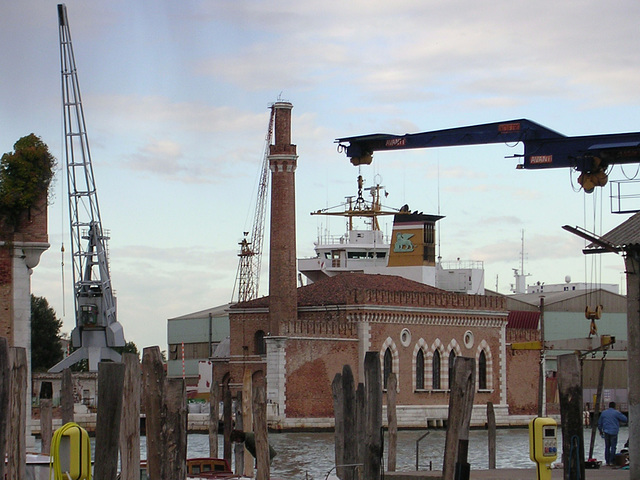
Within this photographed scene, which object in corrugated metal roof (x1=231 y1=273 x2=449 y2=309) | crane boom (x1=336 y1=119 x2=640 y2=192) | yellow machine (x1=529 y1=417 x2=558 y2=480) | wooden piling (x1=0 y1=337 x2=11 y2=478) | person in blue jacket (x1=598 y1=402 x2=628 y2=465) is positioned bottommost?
person in blue jacket (x1=598 y1=402 x2=628 y2=465)

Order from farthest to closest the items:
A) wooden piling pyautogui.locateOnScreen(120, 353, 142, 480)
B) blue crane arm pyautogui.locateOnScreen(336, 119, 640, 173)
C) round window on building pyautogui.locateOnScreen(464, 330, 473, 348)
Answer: round window on building pyautogui.locateOnScreen(464, 330, 473, 348) < blue crane arm pyautogui.locateOnScreen(336, 119, 640, 173) < wooden piling pyautogui.locateOnScreen(120, 353, 142, 480)

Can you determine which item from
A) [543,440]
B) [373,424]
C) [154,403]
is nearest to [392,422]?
[373,424]

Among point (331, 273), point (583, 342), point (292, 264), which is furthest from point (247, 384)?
point (331, 273)

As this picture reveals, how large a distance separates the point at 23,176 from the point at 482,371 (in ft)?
113

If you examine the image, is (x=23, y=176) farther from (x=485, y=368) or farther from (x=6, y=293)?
(x=485, y=368)

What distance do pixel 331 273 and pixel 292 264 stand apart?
12663mm

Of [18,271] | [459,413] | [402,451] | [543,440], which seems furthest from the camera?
[402,451]

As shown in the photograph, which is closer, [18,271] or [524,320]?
[18,271]

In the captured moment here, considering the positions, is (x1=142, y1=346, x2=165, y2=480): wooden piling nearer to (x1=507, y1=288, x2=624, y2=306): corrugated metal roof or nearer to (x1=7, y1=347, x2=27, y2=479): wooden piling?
(x1=7, y1=347, x2=27, y2=479): wooden piling

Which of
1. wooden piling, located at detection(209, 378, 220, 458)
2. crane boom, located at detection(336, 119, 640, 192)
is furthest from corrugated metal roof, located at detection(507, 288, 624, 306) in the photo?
wooden piling, located at detection(209, 378, 220, 458)

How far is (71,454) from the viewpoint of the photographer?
13.5 metres

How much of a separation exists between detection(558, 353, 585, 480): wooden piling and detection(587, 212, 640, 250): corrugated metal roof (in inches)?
183

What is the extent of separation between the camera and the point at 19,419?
1628 cm

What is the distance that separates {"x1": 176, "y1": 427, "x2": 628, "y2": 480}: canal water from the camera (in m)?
32.8
